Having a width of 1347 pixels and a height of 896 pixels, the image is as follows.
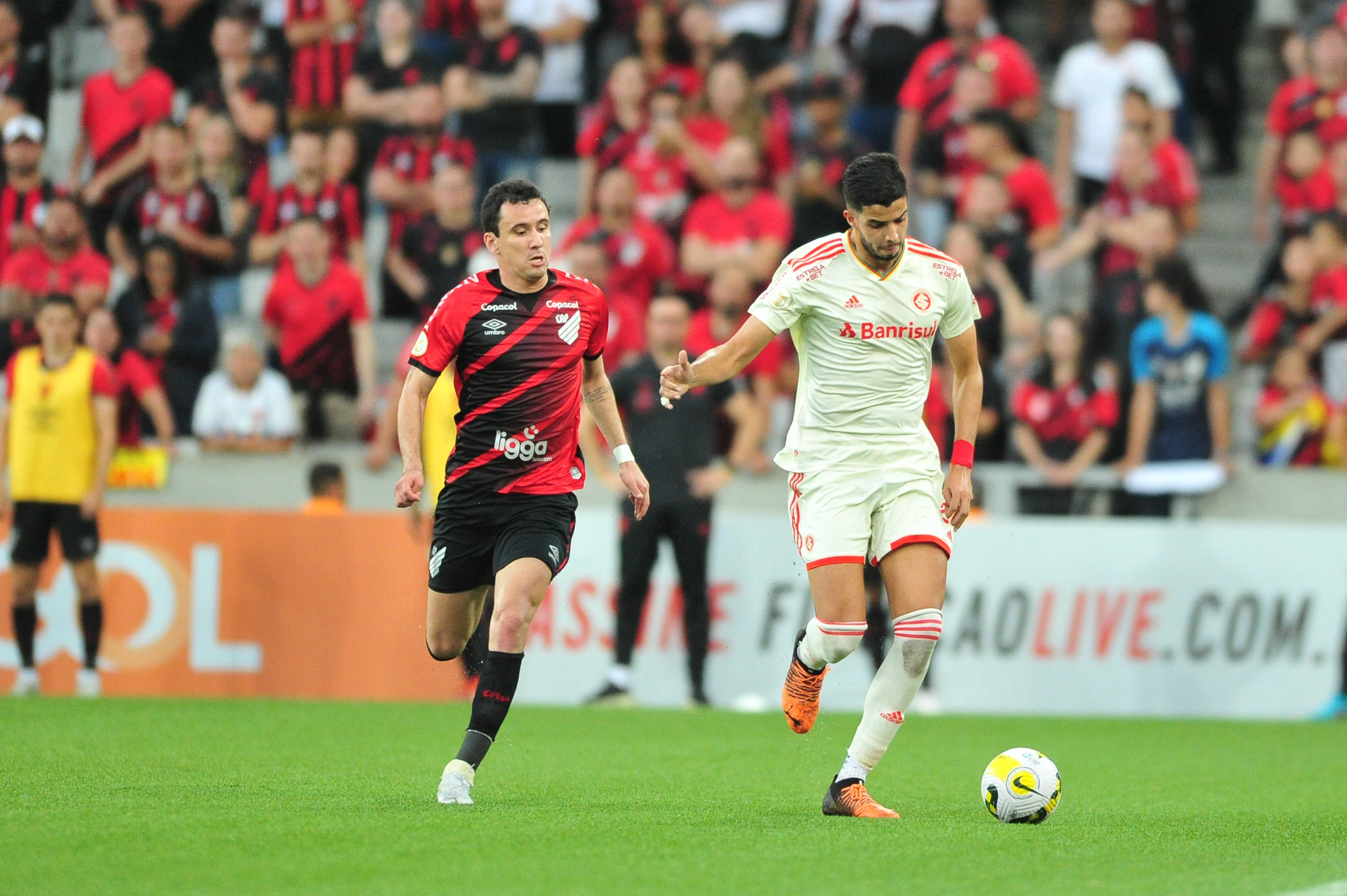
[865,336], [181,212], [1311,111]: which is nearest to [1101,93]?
[1311,111]

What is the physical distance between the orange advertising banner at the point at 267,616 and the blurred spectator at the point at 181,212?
3.29m

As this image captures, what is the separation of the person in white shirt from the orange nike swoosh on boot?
987 centimetres

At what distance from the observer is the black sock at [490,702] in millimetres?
7312

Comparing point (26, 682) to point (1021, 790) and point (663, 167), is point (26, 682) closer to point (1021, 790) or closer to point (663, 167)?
point (663, 167)

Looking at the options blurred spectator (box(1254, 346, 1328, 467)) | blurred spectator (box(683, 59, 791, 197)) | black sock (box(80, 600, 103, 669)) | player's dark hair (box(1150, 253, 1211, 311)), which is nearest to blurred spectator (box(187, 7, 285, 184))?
blurred spectator (box(683, 59, 791, 197))

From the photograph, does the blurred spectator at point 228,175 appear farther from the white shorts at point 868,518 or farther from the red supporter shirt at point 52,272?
the white shorts at point 868,518

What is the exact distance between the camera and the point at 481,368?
25.3 feet

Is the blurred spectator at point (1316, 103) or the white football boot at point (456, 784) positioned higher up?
the blurred spectator at point (1316, 103)

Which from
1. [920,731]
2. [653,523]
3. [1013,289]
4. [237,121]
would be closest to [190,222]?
[237,121]

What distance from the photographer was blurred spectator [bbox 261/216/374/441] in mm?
14781

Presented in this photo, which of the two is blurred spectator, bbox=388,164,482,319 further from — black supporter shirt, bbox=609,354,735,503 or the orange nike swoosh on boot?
the orange nike swoosh on boot

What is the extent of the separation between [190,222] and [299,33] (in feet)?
7.30

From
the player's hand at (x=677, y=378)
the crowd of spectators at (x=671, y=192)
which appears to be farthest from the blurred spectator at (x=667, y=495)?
the player's hand at (x=677, y=378)

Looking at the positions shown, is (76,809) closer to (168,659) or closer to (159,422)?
(168,659)
